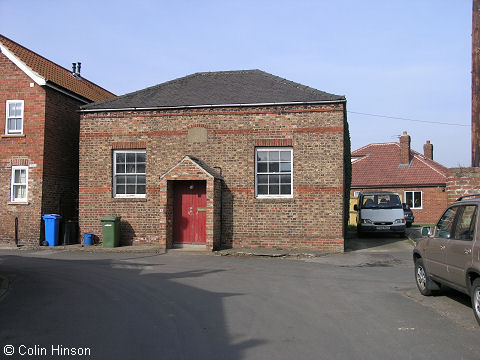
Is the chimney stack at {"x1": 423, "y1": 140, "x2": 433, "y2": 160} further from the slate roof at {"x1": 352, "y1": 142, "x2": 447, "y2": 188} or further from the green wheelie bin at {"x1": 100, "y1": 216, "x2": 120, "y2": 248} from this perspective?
the green wheelie bin at {"x1": 100, "y1": 216, "x2": 120, "y2": 248}

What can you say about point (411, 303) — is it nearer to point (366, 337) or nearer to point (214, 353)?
point (366, 337)

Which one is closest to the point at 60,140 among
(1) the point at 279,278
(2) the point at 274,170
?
(2) the point at 274,170

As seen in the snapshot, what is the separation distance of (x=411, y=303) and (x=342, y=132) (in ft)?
27.5

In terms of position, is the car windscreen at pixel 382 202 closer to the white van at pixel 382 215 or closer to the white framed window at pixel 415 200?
the white van at pixel 382 215

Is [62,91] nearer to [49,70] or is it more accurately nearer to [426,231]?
[49,70]

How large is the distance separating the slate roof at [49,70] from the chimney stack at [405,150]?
25.5m

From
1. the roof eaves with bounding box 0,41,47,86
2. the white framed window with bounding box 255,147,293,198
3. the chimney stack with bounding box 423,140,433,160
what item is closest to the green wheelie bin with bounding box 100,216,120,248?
the white framed window with bounding box 255,147,293,198

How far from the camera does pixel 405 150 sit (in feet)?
118

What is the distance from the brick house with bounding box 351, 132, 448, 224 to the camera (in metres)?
33.3

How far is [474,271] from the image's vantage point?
5820 millimetres

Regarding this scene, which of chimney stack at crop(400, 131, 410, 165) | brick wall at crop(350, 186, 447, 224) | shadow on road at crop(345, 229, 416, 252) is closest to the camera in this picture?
shadow on road at crop(345, 229, 416, 252)

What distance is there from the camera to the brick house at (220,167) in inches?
583

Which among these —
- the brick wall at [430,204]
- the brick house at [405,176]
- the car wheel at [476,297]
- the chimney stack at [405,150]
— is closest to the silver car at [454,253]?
the car wheel at [476,297]

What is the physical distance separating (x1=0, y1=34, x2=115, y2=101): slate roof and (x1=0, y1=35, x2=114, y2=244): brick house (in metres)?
0.10
